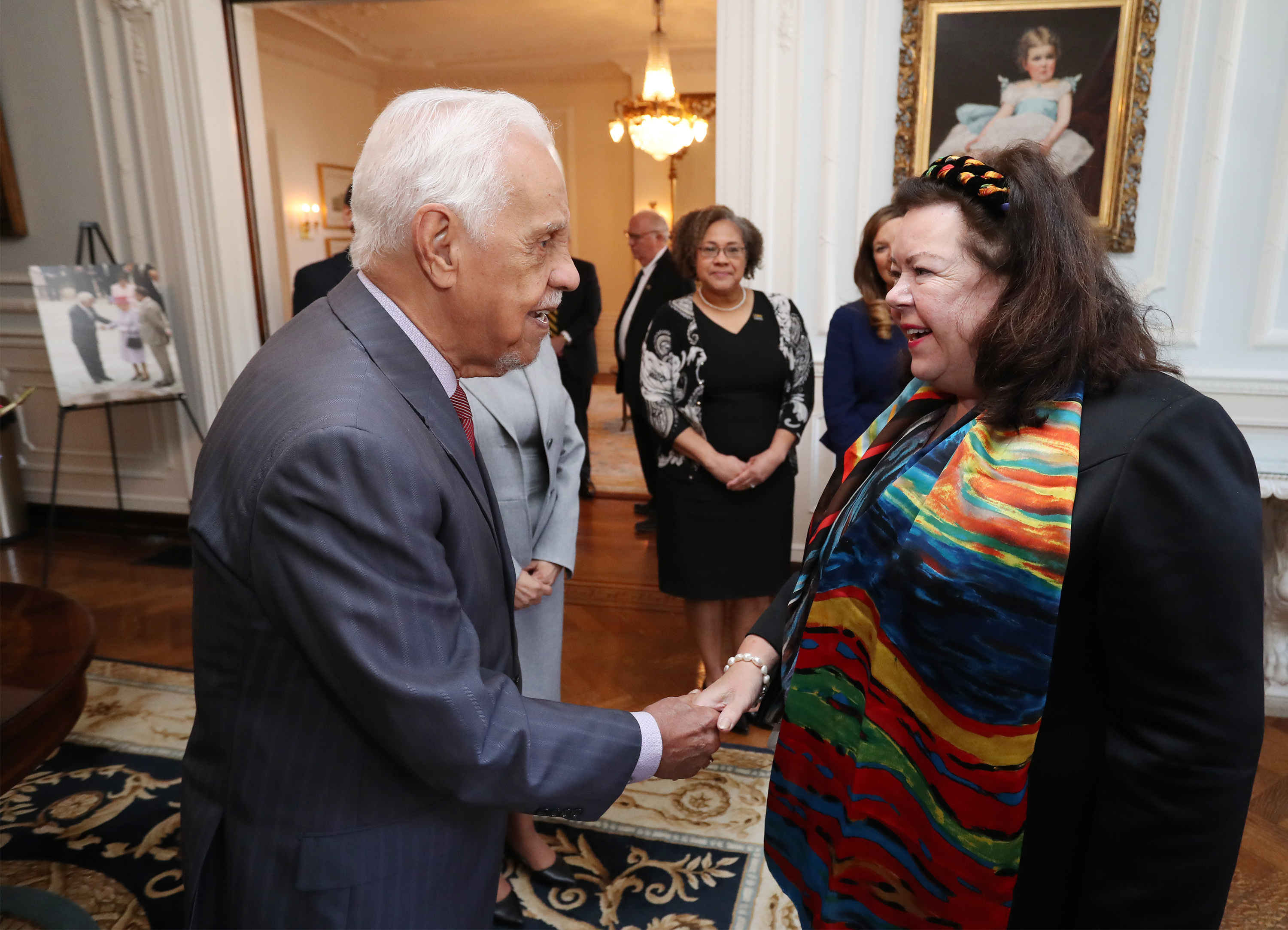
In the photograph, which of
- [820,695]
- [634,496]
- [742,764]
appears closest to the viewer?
[820,695]

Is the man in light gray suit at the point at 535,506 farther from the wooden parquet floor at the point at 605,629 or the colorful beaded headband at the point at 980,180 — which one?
the colorful beaded headband at the point at 980,180

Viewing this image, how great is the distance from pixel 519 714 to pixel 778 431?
2086 mm

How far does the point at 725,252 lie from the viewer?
294cm

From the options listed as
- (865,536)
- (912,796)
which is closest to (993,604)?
(865,536)

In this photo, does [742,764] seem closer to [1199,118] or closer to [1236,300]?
[1236,300]

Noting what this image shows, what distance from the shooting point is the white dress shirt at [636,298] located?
5.14 m

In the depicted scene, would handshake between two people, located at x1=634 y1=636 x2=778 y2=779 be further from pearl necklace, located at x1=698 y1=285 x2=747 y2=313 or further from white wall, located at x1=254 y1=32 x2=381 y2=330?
white wall, located at x1=254 y1=32 x2=381 y2=330

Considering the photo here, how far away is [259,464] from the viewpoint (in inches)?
37.2

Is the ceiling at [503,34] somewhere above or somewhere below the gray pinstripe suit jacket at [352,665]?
above

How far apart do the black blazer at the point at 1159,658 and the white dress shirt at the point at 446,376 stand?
54 centimetres

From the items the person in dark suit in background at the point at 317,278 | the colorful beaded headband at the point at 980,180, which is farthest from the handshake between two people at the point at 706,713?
the person in dark suit in background at the point at 317,278

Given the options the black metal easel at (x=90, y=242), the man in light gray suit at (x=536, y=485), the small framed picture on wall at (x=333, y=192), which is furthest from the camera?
the small framed picture on wall at (x=333, y=192)

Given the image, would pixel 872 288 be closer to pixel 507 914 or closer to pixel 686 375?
pixel 686 375

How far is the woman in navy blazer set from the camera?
9.86 feet
